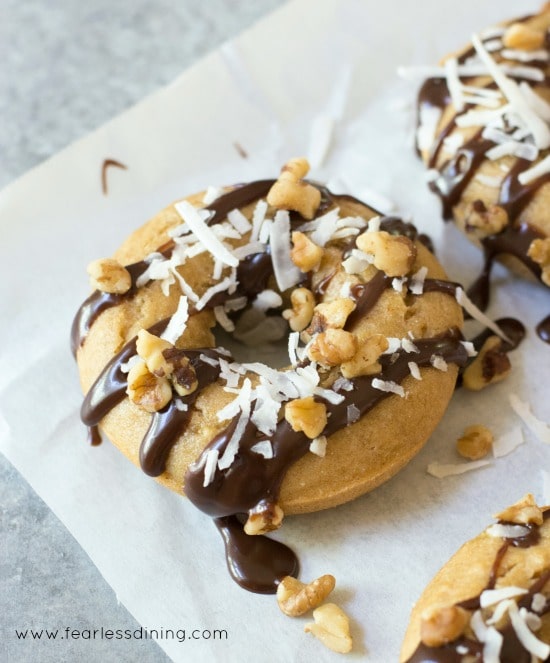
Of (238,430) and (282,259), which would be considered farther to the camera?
(282,259)

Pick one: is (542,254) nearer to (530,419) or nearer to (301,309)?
(530,419)

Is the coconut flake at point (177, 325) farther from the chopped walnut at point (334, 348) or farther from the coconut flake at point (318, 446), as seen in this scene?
the coconut flake at point (318, 446)

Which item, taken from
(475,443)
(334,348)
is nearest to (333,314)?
(334,348)

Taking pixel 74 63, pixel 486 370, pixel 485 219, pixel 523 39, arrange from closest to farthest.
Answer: pixel 486 370 < pixel 485 219 < pixel 523 39 < pixel 74 63

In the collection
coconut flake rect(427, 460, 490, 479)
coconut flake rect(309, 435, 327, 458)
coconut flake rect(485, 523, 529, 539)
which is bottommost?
coconut flake rect(427, 460, 490, 479)

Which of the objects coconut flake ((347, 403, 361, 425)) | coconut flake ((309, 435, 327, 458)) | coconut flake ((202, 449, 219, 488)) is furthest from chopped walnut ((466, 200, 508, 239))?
coconut flake ((202, 449, 219, 488))

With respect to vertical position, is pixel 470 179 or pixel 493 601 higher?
pixel 470 179

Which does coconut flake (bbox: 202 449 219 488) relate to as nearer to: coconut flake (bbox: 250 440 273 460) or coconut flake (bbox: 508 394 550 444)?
coconut flake (bbox: 250 440 273 460)

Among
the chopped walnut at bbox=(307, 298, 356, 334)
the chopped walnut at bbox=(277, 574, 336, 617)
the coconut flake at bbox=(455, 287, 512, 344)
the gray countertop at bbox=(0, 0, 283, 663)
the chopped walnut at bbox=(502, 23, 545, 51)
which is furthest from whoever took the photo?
the gray countertop at bbox=(0, 0, 283, 663)
